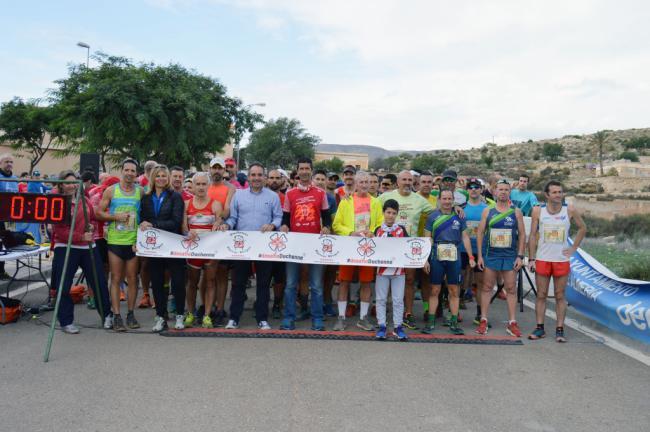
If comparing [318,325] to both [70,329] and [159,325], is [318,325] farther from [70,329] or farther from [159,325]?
[70,329]

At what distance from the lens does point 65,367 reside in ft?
17.9

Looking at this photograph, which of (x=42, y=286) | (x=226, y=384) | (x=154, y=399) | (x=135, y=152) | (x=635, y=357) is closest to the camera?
(x=154, y=399)

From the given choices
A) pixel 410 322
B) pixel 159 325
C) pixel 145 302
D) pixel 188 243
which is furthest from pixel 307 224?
pixel 145 302

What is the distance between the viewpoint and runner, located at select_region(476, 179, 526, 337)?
7.20 metres

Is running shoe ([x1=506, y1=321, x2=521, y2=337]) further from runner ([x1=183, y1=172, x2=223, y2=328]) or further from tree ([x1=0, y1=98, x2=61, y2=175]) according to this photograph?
tree ([x1=0, y1=98, x2=61, y2=175])

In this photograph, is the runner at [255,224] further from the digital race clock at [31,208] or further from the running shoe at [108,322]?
the digital race clock at [31,208]

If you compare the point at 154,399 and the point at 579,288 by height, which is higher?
the point at 579,288

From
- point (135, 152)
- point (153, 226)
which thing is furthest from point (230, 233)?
point (135, 152)

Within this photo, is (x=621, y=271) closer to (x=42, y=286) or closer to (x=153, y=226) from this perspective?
(x=153, y=226)

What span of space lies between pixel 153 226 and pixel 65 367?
2.14 metres

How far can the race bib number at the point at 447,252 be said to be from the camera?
7109mm

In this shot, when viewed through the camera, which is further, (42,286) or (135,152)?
(135,152)

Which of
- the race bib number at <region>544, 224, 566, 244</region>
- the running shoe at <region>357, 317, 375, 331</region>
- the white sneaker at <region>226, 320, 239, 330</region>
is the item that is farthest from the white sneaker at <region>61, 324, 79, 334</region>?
the race bib number at <region>544, 224, 566, 244</region>

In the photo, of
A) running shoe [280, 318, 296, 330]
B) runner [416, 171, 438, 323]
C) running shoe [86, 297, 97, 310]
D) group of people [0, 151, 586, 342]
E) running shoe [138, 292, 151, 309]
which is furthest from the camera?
running shoe [138, 292, 151, 309]
